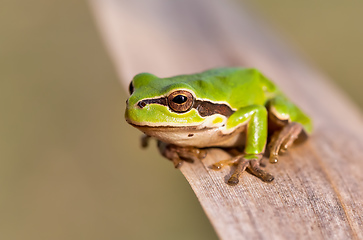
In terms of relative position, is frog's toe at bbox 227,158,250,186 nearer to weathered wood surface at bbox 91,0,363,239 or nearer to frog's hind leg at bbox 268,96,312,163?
weathered wood surface at bbox 91,0,363,239

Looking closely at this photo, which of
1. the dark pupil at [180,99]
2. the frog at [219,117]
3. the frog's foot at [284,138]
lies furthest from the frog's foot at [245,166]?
the dark pupil at [180,99]

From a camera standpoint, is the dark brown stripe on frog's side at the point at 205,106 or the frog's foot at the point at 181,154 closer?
the dark brown stripe on frog's side at the point at 205,106

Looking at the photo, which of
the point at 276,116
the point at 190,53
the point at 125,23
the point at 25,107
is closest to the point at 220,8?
the point at 190,53

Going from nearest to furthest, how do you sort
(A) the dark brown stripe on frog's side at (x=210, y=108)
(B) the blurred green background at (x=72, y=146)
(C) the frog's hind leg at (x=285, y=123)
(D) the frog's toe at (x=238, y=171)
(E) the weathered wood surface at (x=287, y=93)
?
(E) the weathered wood surface at (x=287, y=93) → (D) the frog's toe at (x=238, y=171) → (A) the dark brown stripe on frog's side at (x=210, y=108) → (C) the frog's hind leg at (x=285, y=123) → (B) the blurred green background at (x=72, y=146)

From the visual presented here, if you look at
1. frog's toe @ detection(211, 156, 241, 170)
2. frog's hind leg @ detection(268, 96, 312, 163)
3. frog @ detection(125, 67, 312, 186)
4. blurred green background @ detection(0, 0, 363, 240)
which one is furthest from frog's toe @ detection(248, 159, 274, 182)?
blurred green background @ detection(0, 0, 363, 240)

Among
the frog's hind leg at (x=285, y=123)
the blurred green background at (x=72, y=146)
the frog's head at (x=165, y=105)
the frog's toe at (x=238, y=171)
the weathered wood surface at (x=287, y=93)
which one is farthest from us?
the blurred green background at (x=72, y=146)

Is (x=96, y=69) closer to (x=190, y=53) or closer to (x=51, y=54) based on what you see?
(x=51, y=54)

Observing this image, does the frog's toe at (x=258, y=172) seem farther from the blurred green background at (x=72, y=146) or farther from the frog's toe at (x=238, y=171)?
the blurred green background at (x=72, y=146)

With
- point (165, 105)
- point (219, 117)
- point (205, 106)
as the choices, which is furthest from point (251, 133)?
point (165, 105)
